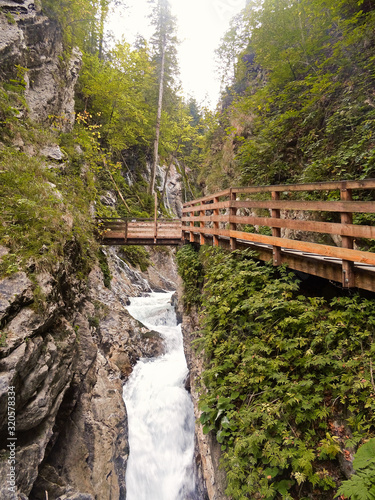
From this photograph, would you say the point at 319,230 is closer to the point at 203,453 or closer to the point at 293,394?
the point at 293,394

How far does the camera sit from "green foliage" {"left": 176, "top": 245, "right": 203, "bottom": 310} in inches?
334

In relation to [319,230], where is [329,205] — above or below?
above

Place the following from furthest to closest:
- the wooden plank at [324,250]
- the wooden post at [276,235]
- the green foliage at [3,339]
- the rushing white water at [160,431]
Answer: the rushing white water at [160,431]
the wooden post at [276,235]
the green foliage at [3,339]
the wooden plank at [324,250]

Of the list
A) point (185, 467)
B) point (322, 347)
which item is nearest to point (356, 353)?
point (322, 347)

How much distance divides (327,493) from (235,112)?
13140 millimetres

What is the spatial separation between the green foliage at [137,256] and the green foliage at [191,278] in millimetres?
12068

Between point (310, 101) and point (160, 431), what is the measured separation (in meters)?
11.6

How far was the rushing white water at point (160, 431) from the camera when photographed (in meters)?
7.98

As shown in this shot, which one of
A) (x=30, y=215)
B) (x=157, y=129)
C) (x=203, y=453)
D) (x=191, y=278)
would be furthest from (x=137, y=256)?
(x=203, y=453)

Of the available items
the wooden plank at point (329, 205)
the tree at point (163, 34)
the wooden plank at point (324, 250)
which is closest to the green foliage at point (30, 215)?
the wooden plank at point (324, 250)

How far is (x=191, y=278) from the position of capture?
29.0 ft

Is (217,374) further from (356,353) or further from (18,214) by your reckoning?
(18,214)

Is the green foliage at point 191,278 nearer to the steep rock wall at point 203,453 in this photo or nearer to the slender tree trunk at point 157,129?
the steep rock wall at point 203,453

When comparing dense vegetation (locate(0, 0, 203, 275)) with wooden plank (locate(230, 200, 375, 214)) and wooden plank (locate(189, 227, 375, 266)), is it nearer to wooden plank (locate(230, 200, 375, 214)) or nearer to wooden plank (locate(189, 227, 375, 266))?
wooden plank (locate(189, 227, 375, 266))
